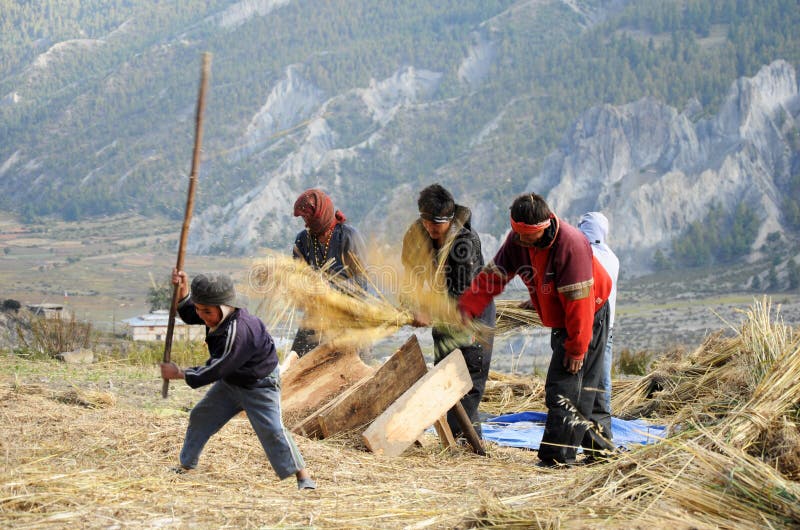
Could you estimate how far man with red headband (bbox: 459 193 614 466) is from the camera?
15.8ft

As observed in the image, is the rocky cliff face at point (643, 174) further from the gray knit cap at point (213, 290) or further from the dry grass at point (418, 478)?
the gray knit cap at point (213, 290)

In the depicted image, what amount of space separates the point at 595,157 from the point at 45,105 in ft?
149

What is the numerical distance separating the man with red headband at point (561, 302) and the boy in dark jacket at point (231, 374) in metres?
1.33

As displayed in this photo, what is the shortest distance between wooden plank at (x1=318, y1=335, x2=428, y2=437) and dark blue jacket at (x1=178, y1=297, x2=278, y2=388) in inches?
47.5

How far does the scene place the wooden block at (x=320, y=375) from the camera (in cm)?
617

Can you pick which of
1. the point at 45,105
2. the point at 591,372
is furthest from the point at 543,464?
the point at 45,105

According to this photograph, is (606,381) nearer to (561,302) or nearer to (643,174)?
(561,302)

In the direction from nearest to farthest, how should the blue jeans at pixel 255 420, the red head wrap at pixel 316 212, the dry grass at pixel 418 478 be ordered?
the dry grass at pixel 418 478, the blue jeans at pixel 255 420, the red head wrap at pixel 316 212

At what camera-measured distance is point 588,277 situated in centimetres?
485

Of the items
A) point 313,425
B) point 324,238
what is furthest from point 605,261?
point 313,425

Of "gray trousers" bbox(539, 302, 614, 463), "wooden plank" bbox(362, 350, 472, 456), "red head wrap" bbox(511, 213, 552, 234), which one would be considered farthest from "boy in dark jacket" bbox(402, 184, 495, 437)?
"red head wrap" bbox(511, 213, 552, 234)

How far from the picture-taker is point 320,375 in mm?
6273

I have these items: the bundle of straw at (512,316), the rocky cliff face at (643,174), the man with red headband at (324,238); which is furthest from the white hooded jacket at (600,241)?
the rocky cliff face at (643,174)

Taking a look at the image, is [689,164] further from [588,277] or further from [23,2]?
[23,2]
